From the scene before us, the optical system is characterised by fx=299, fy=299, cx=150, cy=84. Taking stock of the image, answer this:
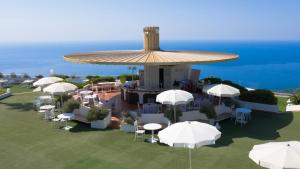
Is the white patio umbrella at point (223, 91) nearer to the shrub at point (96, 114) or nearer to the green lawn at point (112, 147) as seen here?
the green lawn at point (112, 147)

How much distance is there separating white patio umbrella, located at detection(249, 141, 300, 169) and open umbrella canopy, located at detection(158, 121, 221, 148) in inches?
72.2

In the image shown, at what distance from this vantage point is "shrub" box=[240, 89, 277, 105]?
22.0m

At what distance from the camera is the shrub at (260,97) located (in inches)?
864

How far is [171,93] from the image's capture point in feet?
56.0

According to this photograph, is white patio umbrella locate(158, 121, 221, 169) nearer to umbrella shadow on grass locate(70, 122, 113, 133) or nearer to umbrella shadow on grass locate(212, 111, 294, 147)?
umbrella shadow on grass locate(212, 111, 294, 147)

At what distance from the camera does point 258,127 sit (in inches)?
719

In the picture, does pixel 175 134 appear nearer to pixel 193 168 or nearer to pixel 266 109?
pixel 193 168

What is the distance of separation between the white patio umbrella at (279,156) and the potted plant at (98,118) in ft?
36.3

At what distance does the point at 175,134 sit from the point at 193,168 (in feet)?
9.48

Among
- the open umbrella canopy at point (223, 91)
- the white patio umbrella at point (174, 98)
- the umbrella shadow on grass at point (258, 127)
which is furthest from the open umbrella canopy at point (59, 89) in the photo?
the umbrella shadow on grass at point (258, 127)

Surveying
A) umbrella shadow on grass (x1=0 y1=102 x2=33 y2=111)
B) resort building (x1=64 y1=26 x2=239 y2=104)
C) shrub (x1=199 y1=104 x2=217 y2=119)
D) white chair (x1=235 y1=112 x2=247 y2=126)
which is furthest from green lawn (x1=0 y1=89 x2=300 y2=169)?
resort building (x1=64 y1=26 x2=239 y2=104)

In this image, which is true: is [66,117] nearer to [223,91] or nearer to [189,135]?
[223,91]

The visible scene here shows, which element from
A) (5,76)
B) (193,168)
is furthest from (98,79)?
(193,168)

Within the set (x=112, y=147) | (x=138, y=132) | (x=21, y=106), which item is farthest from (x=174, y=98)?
(x=21, y=106)
